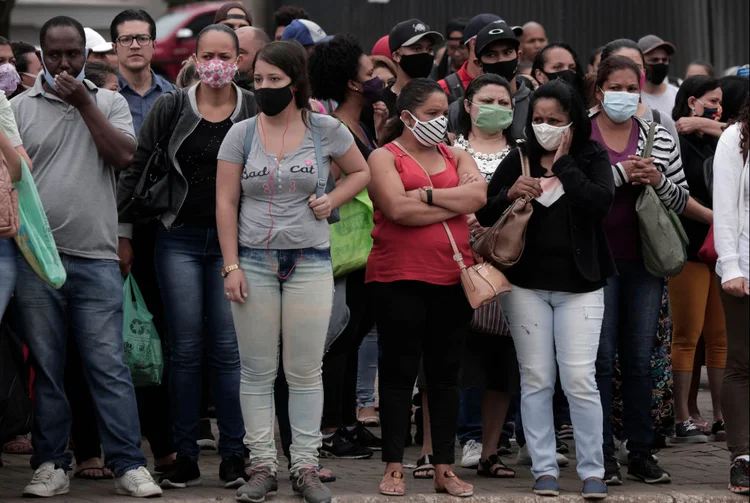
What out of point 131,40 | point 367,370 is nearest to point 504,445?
point 367,370

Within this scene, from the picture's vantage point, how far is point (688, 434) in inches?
356

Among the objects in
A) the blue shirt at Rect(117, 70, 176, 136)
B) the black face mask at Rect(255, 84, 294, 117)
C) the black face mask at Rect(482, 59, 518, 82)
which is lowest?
the black face mask at Rect(255, 84, 294, 117)

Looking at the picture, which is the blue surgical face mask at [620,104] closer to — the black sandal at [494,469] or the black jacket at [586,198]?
the black jacket at [586,198]

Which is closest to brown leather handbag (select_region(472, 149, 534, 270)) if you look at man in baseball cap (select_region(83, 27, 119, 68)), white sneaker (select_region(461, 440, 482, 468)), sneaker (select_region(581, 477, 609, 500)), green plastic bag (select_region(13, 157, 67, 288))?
sneaker (select_region(581, 477, 609, 500))

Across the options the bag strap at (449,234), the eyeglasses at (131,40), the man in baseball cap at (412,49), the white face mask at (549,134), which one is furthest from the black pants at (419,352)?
the eyeglasses at (131,40)

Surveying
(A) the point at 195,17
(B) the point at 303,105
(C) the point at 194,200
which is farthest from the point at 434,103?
(A) the point at 195,17

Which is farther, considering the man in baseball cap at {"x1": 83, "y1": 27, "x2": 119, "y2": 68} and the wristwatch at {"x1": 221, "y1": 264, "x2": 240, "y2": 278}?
the man in baseball cap at {"x1": 83, "y1": 27, "x2": 119, "y2": 68}

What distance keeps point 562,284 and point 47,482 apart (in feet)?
9.19

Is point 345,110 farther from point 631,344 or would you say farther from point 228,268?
point 631,344

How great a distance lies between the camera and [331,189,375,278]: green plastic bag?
767cm

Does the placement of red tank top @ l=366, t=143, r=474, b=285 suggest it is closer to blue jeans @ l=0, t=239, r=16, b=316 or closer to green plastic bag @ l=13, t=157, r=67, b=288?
green plastic bag @ l=13, t=157, r=67, b=288

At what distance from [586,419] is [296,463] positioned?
152 cm

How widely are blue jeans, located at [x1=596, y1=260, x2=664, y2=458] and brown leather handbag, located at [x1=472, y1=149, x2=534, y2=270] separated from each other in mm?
720

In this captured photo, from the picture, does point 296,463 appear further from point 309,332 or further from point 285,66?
point 285,66
